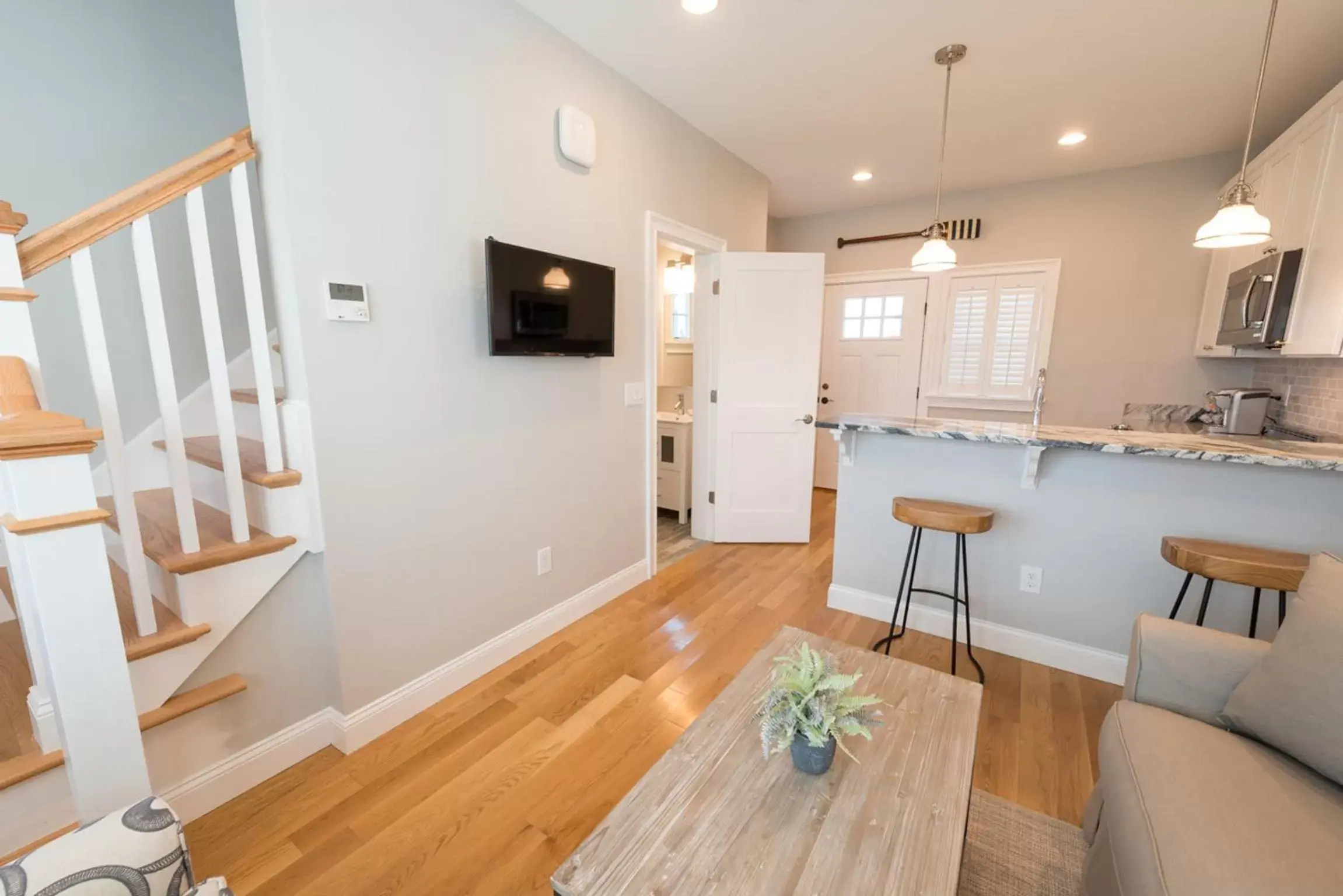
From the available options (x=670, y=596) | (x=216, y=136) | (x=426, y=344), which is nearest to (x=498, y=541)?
(x=426, y=344)

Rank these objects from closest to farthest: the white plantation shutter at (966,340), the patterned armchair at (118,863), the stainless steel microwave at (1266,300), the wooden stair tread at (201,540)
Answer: the patterned armchair at (118,863)
the wooden stair tread at (201,540)
the stainless steel microwave at (1266,300)
the white plantation shutter at (966,340)

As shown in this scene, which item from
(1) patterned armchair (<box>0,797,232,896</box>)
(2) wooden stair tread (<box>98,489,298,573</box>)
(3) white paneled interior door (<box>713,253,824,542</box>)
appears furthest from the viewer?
(3) white paneled interior door (<box>713,253,824,542</box>)

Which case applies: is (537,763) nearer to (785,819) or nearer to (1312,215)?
(785,819)

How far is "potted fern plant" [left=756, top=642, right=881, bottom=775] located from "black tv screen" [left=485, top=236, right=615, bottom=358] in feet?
5.21

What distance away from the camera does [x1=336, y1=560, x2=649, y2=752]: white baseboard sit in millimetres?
1833

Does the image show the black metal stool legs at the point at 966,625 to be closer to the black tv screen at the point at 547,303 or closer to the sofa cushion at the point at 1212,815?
the sofa cushion at the point at 1212,815

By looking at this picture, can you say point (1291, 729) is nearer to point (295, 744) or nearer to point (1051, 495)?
point (1051, 495)

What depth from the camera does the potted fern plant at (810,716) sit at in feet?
3.59

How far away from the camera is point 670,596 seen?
9.78 feet

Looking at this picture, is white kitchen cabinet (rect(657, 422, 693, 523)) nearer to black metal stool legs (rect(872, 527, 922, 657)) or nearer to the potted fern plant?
black metal stool legs (rect(872, 527, 922, 657))

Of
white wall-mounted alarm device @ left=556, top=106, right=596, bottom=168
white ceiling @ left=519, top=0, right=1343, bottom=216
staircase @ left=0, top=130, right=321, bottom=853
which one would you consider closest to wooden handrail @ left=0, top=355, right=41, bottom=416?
staircase @ left=0, top=130, right=321, bottom=853

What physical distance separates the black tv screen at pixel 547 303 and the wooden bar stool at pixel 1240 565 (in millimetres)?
2361

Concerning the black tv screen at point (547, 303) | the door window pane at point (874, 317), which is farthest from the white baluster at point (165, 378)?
the door window pane at point (874, 317)

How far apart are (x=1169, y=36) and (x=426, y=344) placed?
3.30 meters
